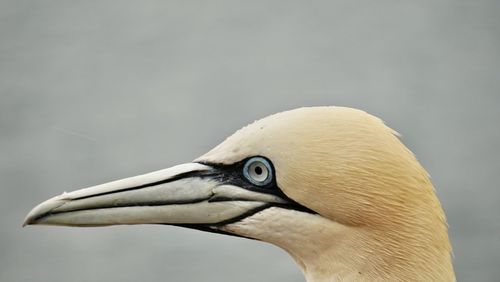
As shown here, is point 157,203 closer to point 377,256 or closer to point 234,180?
point 234,180

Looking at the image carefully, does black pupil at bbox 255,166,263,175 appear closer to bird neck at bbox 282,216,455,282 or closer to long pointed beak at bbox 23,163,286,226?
long pointed beak at bbox 23,163,286,226

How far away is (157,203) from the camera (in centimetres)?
432

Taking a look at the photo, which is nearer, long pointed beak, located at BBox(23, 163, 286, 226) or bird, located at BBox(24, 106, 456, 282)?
bird, located at BBox(24, 106, 456, 282)

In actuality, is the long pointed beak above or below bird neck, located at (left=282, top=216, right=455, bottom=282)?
above

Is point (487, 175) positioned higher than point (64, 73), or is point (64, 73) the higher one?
point (64, 73)

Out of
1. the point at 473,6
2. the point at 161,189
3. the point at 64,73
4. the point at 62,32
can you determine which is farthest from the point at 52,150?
the point at 161,189

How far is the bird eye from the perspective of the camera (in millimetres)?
4234

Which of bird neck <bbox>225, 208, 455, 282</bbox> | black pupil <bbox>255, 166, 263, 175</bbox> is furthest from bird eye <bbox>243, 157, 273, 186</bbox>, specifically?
bird neck <bbox>225, 208, 455, 282</bbox>

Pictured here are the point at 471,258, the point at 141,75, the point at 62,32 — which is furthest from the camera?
the point at 62,32

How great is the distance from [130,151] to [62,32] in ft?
8.00

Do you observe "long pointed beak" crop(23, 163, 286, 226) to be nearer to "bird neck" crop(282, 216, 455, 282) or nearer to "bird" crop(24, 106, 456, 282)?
"bird" crop(24, 106, 456, 282)

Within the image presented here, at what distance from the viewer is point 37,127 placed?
10250 mm

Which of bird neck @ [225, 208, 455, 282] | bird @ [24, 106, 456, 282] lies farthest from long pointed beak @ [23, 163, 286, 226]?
bird neck @ [225, 208, 455, 282]

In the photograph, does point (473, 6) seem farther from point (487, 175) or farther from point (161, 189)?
point (161, 189)
